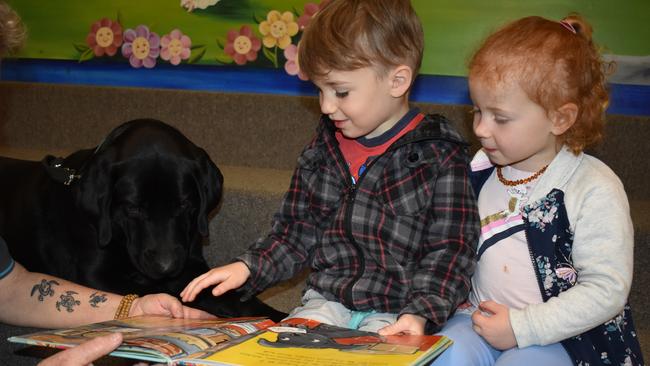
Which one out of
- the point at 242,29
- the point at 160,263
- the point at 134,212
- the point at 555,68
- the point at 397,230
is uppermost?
the point at 555,68

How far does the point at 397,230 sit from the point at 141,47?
2003 millimetres

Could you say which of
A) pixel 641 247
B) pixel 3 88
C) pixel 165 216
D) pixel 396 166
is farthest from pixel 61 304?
pixel 3 88

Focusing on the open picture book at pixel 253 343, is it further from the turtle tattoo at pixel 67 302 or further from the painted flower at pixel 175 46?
the painted flower at pixel 175 46

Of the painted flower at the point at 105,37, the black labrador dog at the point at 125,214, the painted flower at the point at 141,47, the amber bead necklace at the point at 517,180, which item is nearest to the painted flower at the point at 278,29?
the painted flower at the point at 141,47

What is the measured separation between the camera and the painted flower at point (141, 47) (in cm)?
314

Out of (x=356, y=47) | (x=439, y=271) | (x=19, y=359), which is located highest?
(x=356, y=47)

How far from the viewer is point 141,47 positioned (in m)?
3.16

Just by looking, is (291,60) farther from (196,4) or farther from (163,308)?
(163,308)

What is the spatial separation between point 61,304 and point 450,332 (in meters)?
0.77

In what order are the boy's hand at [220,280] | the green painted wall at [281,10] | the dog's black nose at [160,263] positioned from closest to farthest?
the boy's hand at [220,280], the dog's black nose at [160,263], the green painted wall at [281,10]

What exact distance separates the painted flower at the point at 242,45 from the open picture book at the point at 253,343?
71.3 inches

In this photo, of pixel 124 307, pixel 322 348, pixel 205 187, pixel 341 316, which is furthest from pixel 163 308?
pixel 205 187

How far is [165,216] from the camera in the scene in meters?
1.90

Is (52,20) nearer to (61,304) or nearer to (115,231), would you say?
(115,231)
